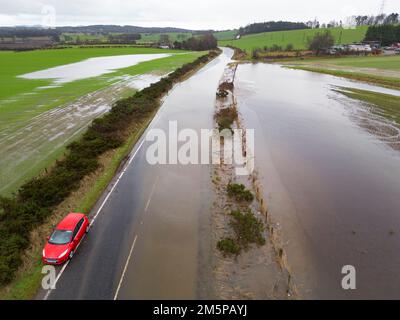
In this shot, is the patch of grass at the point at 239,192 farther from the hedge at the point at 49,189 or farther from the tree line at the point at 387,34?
the tree line at the point at 387,34

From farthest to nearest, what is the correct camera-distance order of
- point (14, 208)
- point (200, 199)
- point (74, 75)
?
1. point (74, 75)
2. point (200, 199)
3. point (14, 208)

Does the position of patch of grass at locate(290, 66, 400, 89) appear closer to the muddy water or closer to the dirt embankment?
the muddy water

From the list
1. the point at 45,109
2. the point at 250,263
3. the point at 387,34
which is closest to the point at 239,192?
the point at 250,263

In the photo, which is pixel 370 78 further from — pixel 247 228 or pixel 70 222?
pixel 70 222

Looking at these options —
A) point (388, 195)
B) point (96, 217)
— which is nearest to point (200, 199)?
point (96, 217)

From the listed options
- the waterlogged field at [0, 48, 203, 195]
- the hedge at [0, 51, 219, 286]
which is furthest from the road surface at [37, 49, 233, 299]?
the waterlogged field at [0, 48, 203, 195]

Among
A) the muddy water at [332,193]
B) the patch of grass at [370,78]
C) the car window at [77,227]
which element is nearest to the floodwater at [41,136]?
the car window at [77,227]

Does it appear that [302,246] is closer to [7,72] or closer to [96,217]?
[96,217]
